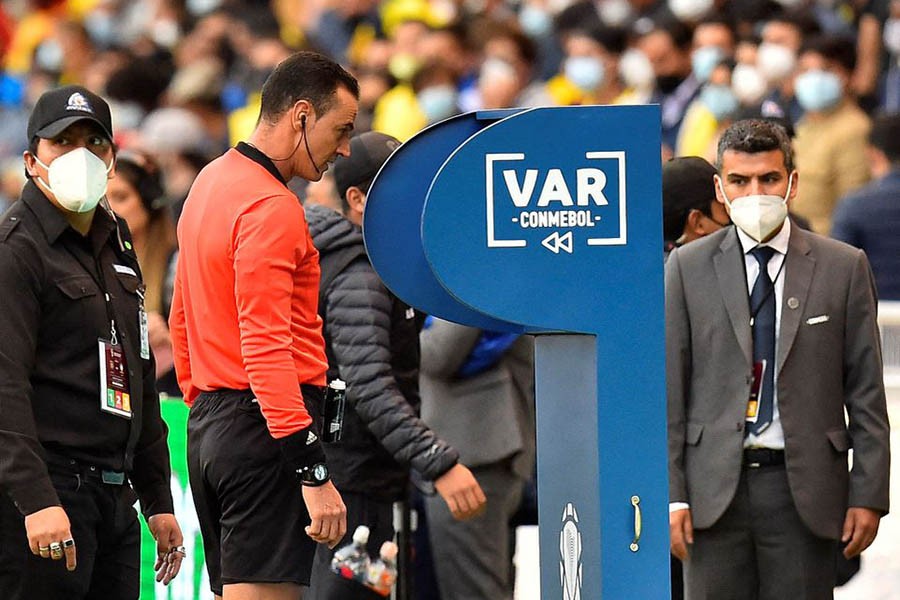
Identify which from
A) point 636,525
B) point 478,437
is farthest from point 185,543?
point 636,525

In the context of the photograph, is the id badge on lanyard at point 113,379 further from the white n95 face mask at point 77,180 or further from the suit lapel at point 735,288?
the suit lapel at point 735,288

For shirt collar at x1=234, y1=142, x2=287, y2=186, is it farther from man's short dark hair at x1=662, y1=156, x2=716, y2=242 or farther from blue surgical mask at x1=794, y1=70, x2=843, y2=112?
blue surgical mask at x1=794, y1=70, x2=843, y2=112

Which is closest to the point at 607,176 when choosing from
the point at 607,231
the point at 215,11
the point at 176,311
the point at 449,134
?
the point at 607,231

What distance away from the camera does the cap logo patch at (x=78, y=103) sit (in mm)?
5363

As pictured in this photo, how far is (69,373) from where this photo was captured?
5.23 metres

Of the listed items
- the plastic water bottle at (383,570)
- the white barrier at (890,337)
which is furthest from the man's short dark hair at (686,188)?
the plastic water bottle at (383,570)

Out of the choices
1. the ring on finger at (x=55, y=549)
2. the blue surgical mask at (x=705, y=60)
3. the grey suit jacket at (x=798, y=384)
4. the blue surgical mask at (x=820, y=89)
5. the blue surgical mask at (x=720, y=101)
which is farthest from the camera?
the blue surgical mask at (x=705, y=60)

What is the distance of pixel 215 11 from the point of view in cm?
1759

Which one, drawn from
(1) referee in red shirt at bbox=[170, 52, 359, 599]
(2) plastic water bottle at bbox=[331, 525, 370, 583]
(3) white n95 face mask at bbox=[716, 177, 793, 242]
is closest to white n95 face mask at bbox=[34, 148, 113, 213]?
(1) referee in red shirt at bbox=[170, 52, 359, 599]

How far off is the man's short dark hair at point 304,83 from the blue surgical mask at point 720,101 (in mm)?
6222

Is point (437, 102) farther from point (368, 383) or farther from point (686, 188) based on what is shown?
point (368, 383)

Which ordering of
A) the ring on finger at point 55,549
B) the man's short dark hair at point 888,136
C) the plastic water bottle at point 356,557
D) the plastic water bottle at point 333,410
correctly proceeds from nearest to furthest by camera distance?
1. the ring on finger at point 55,549
2. the plastic water bottle at point 333,410
3. the plastic water bottle at point 356,557
4. the man's short dark hair at point 888,136

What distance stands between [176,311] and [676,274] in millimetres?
1729

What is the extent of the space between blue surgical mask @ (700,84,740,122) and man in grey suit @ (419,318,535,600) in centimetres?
396
